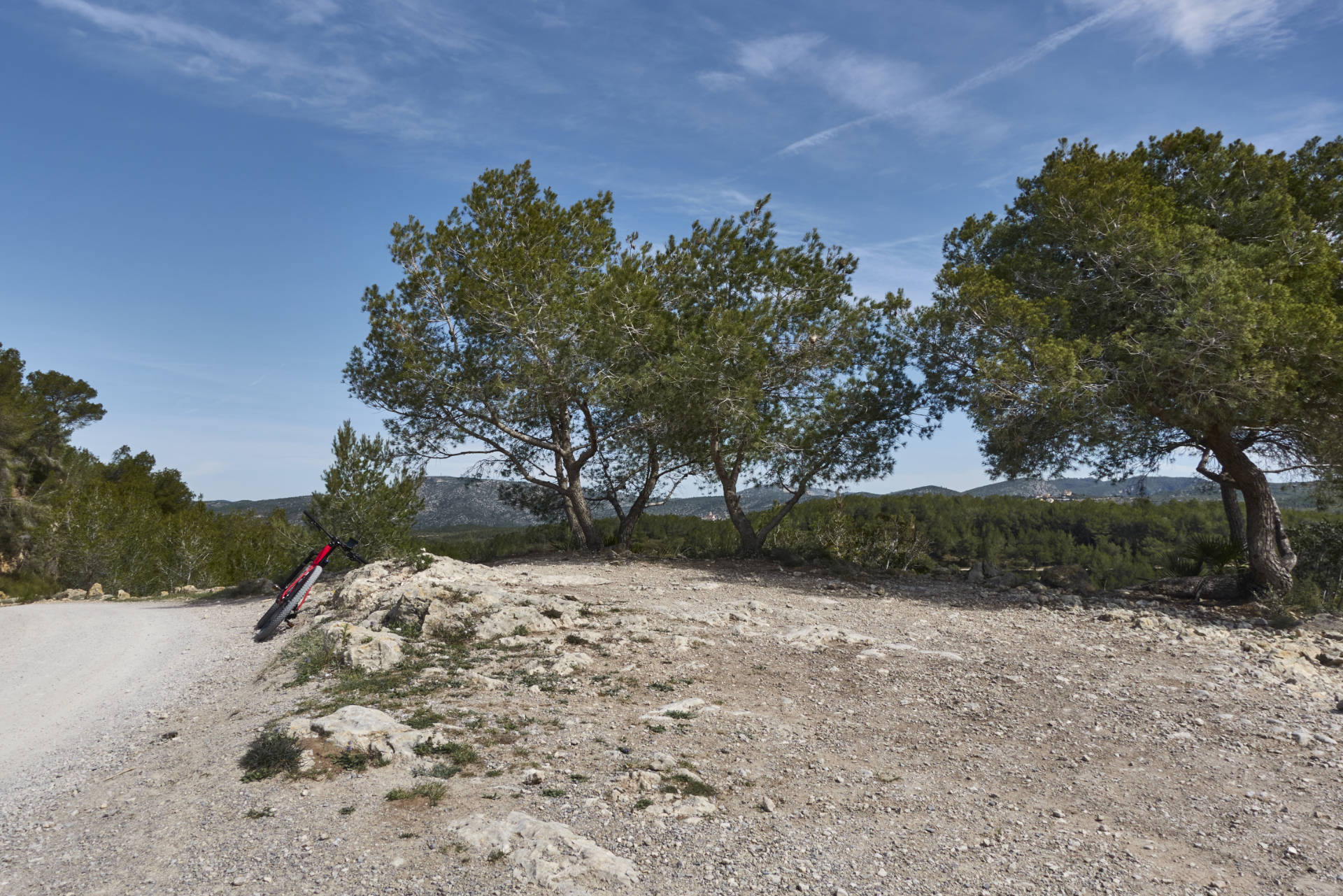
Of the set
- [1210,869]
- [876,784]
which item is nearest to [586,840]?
[876,784]

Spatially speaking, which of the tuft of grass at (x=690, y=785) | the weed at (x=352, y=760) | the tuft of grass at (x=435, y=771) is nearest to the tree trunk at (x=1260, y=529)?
the tuft of grass at (x=690, y=785)

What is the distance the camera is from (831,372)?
55.5 feet

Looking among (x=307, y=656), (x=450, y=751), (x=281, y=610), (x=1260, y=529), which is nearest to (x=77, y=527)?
(x=281, y=610)

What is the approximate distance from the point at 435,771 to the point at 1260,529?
47.8ft

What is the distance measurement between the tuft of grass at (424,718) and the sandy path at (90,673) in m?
2.43

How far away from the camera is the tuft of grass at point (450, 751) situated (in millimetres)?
5207

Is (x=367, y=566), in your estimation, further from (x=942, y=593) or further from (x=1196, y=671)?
(x=1196, y=671)

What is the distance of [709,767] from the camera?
5254 millimetres

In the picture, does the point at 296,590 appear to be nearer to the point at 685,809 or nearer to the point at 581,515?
the point at 685,809

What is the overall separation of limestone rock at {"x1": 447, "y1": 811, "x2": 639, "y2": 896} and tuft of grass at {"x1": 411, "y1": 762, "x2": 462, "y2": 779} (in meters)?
0.70

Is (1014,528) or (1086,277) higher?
(1086,277)

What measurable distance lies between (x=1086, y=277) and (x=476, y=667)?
13.1m

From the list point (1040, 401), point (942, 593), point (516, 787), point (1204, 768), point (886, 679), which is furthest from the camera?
point (942, 593)

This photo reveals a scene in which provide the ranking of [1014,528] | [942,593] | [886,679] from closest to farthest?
[886,679], [942,593], [1014,528]
